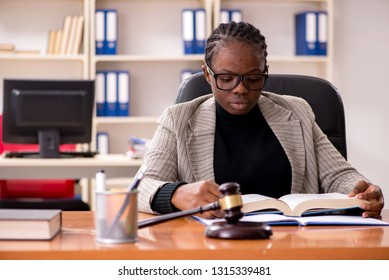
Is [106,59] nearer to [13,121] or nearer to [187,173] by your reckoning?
[13,121]

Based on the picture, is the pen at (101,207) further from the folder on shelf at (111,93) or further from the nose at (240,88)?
the folder on shelf at (111,93)

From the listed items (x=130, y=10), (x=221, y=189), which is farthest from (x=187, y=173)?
(x=130, y=10)

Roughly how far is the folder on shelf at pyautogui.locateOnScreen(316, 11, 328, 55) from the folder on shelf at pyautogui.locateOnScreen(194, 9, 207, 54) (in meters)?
0.82

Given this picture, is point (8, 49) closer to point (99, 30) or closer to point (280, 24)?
point (99, 30)

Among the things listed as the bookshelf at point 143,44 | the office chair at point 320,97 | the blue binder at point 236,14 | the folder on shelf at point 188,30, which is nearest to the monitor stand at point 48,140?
the bookshelf at point 143,44

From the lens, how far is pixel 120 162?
3705mm

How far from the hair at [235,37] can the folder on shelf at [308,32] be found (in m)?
3.24

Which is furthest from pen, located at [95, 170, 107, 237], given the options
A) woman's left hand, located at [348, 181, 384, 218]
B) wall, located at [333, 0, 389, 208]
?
wall, located at [333, 0, 389, 208]

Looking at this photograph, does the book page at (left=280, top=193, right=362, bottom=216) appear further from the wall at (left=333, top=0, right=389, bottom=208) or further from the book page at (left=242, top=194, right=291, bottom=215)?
the wall at (left=333, top=0, right=389, bottom=208)

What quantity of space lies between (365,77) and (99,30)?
201 centimetres

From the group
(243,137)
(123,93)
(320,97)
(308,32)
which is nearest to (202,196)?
(243,137)

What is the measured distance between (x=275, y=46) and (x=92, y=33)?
1.38 m

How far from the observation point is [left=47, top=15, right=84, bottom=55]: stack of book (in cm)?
495

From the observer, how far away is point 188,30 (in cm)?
495
